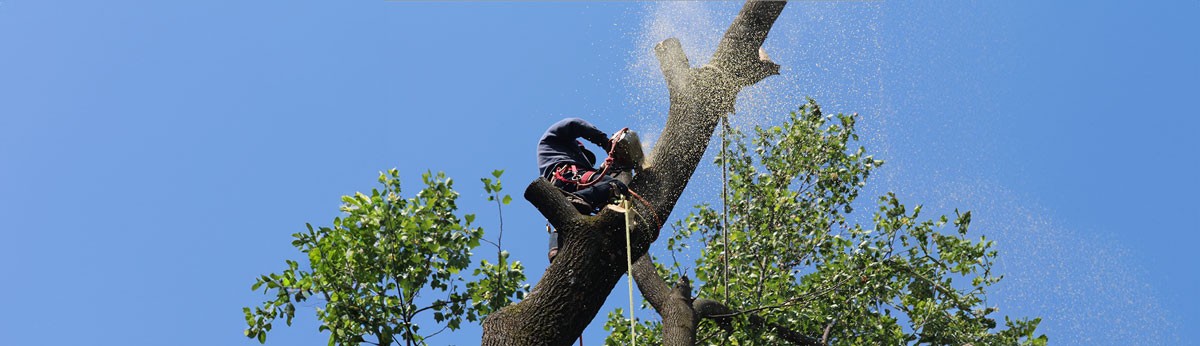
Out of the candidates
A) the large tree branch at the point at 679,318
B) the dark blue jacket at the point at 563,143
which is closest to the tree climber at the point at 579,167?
the dark blue jacket at the point at 563,143

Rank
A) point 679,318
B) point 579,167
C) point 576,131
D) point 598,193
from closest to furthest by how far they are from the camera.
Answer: point 598,193, point 579,167, point 576,131, point 679,318

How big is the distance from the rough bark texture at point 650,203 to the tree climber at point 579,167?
174 mm

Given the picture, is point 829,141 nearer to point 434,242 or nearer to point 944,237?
point 944,237

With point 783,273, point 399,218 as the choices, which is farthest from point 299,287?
point 783,273

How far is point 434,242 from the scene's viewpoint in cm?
631

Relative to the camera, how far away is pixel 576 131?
630 cm

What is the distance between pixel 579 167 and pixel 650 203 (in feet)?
2.01

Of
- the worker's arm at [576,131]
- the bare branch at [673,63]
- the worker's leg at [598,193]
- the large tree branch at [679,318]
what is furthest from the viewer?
the large tree branch at [679,318]

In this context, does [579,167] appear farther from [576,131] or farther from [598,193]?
[598,193]

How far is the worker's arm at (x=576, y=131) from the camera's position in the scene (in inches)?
243

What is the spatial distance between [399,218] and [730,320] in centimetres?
265

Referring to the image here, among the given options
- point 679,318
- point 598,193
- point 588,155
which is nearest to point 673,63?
point 588,155

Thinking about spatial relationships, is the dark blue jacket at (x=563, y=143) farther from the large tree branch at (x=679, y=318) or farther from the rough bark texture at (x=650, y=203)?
the large tree branch at (x=679, y=318)

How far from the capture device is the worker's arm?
618 cm
